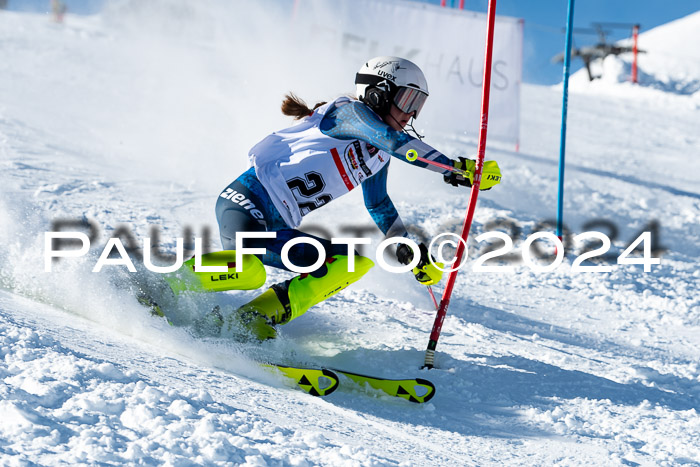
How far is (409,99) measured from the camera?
11.2 ft

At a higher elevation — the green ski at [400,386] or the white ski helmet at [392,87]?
the white ski helmet at [392,87]

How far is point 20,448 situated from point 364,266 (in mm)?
1987

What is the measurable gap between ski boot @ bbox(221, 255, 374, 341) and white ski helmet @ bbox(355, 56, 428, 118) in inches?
30.6

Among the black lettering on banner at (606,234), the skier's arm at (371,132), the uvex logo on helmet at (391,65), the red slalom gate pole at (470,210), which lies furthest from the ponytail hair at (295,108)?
the black lettering on banner at (606,234)

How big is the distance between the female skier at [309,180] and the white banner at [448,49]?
6881 millimetres

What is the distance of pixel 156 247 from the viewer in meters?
Answer: 5.26

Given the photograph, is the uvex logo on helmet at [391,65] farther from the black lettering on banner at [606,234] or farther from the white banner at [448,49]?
the white banner at [448,49]

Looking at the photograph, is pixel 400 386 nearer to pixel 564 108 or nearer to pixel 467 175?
pixel 467 175

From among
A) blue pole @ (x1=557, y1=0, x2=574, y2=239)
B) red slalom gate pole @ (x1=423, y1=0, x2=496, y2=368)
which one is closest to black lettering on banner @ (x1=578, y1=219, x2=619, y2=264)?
blue pole @ (x1=557, y1=0, x2=574, y2=239)

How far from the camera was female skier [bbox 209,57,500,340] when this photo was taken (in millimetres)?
3373

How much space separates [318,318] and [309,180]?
1.12m

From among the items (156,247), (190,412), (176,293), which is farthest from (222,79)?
(190,412)

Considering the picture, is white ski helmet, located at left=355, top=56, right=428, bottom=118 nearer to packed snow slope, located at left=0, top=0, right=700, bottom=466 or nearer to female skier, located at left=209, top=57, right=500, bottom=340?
female skier, located at left=209, top=57, right=500, bottom=340

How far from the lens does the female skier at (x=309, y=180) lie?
337cm
